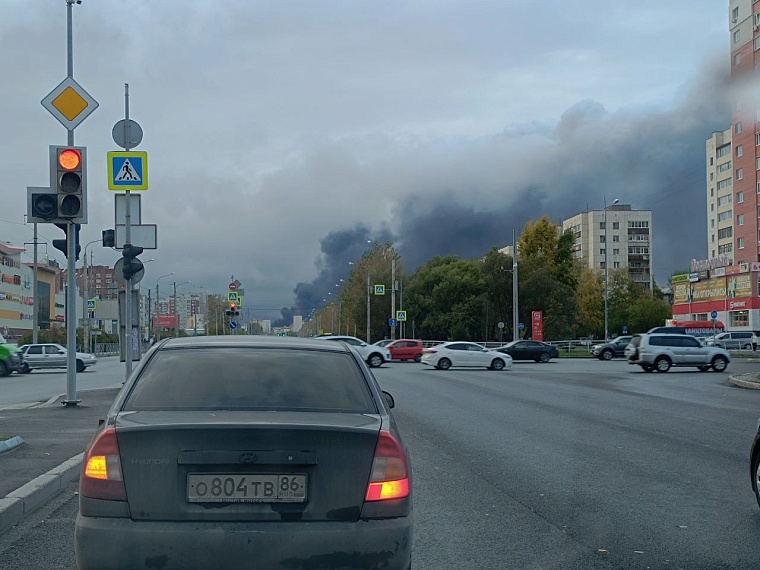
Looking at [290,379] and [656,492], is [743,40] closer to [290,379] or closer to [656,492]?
[656,492]

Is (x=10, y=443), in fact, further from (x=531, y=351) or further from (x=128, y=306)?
(x=531, y=351)

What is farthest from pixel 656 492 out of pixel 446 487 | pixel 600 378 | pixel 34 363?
pixel 34 363

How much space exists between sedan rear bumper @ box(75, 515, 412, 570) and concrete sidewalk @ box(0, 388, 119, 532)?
3070 mm

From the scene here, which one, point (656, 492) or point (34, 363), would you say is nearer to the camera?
point (656, 492)

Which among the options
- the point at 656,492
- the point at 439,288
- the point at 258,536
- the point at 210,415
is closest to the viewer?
the point at 258,536

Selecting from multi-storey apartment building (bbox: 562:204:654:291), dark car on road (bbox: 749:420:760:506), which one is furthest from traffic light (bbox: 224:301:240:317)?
multi-storey apartment building (bbox: 562:204:654:291)

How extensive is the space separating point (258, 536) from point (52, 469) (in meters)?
5.44

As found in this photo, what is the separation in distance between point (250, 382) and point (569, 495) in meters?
4.32

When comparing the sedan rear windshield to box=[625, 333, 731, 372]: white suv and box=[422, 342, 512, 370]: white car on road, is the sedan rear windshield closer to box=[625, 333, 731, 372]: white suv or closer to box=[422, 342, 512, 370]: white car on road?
box=[625, 333, 731, 372]: white suv

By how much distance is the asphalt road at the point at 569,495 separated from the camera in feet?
19.9

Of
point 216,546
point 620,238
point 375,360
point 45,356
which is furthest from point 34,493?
point 620,238

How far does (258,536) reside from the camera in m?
4.10

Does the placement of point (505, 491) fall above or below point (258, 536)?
below

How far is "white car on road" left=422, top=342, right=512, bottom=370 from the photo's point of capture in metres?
42.3
